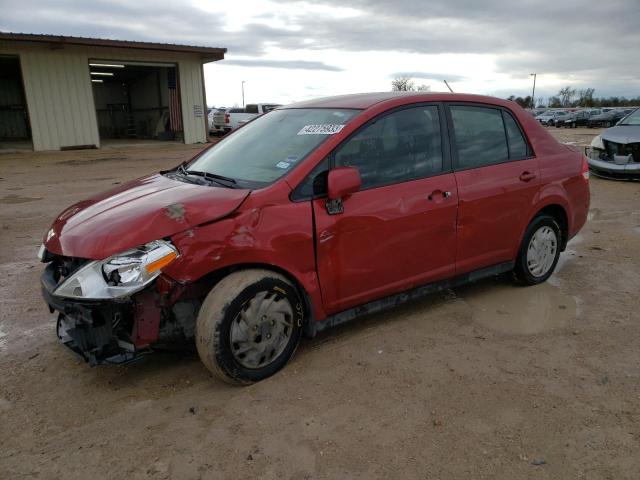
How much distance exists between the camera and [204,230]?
2824 mm

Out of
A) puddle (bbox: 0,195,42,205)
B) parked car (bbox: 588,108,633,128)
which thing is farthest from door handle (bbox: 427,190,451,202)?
parked car (bbox: 588,108,633,128)

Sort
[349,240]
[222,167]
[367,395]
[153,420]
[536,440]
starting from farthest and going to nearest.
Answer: [222,167]
[349,240]
[367,395]
[153,420]
[536,440]

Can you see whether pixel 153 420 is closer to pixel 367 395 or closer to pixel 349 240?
pixel 367 395

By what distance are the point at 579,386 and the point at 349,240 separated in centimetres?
162

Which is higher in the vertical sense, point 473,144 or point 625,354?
point 473,144

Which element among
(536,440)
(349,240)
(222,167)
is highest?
(222,167)

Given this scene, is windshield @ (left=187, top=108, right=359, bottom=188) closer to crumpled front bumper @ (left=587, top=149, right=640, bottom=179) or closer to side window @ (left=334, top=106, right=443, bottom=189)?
side window @ (left=334, top=106, right=443, bottom=189)

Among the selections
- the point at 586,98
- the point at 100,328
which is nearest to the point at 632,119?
the point at 100,328

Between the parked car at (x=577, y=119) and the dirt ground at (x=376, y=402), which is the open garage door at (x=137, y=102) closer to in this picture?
the dirt ground at (x=376, y=402)

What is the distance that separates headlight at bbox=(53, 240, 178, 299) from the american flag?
1995 centimetres

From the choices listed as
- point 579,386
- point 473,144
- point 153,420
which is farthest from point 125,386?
point 473,144

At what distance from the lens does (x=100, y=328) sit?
275 cm

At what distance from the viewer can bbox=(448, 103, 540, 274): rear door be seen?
3.87 meters

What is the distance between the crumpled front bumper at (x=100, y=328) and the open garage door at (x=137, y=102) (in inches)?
777
